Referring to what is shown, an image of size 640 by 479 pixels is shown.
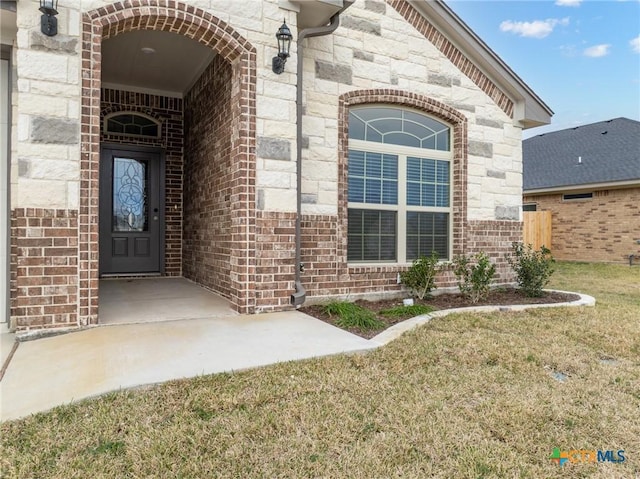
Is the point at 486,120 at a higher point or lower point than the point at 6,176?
higher

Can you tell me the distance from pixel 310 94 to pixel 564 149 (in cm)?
1490

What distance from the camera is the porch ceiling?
225 inches

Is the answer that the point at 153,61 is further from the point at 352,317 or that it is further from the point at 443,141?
the point at 352,317

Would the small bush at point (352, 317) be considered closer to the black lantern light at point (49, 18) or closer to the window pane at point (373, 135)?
the window pane at point (373, 135)

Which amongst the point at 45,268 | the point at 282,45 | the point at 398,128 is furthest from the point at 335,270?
the point at 45,268

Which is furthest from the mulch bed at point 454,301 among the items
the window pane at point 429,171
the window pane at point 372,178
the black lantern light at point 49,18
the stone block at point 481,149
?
the black lantern light at point 49,18

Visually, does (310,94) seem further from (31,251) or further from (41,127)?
(31,251)

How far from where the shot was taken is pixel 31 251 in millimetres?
3686

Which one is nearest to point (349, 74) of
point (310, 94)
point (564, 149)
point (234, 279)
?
A: point (310, 94)

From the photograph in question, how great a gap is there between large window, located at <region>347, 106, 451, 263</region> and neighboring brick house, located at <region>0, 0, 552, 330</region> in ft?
0.08

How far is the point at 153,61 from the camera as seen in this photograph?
6375mm

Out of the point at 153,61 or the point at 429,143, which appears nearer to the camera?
the point at 153,61

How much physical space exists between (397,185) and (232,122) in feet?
8.56

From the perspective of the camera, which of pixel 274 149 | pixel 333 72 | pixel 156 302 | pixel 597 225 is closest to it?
pixel 274 149
